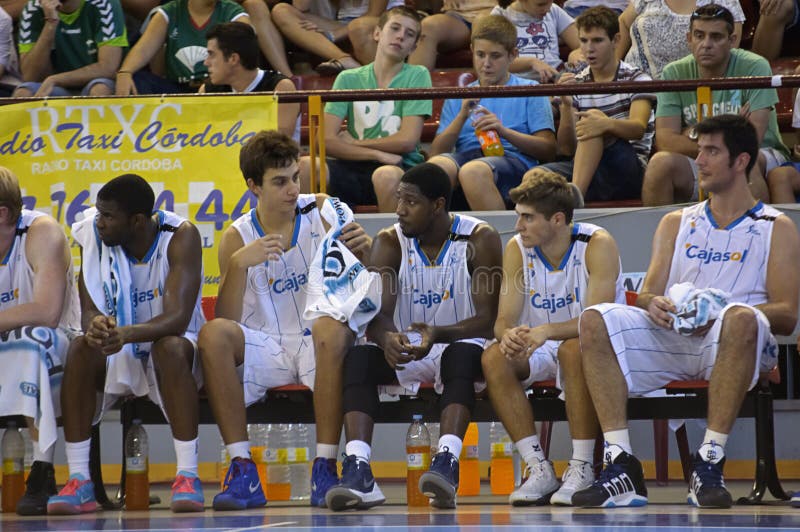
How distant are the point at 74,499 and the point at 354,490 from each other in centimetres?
127

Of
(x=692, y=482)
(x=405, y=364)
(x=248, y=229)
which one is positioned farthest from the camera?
(x=248, y=229)

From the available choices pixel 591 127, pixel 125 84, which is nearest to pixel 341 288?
pixel 591 127

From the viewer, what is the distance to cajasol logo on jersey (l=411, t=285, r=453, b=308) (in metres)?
6.33

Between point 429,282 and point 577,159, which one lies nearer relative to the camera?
point 429,282

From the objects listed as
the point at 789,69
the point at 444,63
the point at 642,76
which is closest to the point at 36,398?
the point at 642,76

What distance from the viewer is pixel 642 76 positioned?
323 inches

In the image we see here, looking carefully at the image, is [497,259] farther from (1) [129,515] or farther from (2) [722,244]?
(1) [129,515]

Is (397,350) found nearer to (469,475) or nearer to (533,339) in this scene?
(533,339)

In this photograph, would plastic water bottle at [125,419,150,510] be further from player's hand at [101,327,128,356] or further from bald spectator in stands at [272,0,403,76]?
bald spectator in stands at [272,0,403,76]

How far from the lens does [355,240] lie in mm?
6328

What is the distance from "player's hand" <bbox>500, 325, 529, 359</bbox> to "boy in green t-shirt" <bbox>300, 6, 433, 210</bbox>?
2474 mm

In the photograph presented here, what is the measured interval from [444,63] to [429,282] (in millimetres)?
4166

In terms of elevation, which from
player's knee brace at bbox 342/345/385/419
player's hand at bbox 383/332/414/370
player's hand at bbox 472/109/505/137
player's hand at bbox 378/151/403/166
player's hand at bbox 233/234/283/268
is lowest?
player's knee brace at bbox 342/345/385/419

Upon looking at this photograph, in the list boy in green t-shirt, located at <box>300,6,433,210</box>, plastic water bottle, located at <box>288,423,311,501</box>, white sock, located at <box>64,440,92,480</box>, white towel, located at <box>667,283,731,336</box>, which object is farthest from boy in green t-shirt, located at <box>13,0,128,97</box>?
white towel, located at <box>667,283,731,336</box>
